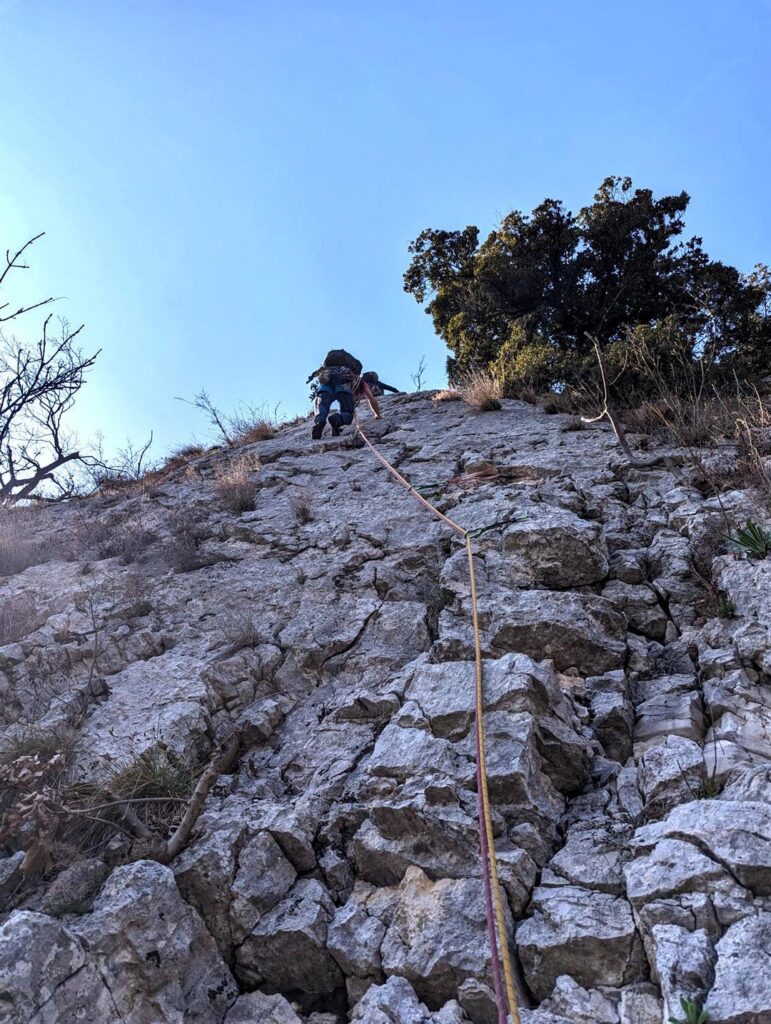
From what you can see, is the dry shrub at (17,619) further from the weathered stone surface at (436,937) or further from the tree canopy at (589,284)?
the tree canopy at (589,284)

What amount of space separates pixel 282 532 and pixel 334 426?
397 cm

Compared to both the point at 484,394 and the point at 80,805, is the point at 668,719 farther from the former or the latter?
the point at 484,394

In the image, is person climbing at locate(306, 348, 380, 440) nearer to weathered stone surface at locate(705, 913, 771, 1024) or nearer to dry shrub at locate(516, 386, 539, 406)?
dry shrub at locate(516, 386, 539, 406)

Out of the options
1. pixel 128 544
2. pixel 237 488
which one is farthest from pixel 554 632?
pixel 237 488

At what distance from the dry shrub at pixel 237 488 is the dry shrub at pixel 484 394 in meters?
3.28

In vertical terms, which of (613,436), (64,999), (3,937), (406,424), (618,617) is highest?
(406,424)

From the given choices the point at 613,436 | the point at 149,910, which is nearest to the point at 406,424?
the point at 613,436

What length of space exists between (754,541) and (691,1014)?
3.07 meters

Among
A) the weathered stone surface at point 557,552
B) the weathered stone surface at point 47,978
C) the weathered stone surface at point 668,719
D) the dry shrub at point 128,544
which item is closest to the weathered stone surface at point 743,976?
the weathered stone surface at point 668,719

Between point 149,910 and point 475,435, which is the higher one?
point 475,435

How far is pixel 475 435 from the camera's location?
9.34 metres

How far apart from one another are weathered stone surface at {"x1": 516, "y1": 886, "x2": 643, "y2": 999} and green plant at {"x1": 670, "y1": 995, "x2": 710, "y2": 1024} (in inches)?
12.2

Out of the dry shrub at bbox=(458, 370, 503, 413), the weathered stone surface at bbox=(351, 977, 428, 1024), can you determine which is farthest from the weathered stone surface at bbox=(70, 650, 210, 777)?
the dry shrub at bbox=(458, 370, 503, 413)

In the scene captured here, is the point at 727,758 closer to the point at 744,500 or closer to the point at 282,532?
the point at 744,500
